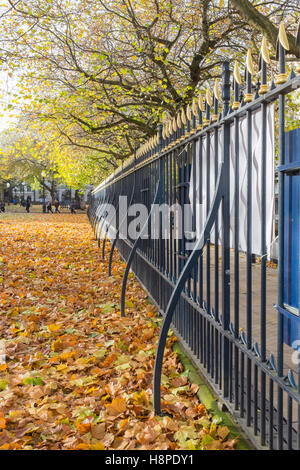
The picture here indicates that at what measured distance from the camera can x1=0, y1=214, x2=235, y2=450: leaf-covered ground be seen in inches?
108

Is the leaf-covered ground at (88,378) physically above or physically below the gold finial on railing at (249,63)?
below

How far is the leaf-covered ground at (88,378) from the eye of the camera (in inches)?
108

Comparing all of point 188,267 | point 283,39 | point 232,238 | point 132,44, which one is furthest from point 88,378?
point 132,44

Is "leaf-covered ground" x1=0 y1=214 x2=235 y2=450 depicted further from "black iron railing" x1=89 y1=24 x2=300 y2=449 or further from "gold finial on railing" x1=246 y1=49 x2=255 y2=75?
"gold finial on railing" x1=246 y1=49 x2=255 y2=75

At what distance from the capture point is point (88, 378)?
11.9 feet

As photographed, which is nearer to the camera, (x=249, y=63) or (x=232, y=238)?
(x=249, y=63)

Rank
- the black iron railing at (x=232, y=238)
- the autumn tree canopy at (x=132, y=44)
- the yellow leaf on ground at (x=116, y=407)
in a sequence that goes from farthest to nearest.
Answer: the autumn tree canopy at (x=132, y=44) < the yellow leaf on ground at (x=116, y=407) < the black iron railing at (x=232, y=238)

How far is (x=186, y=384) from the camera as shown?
3.49m

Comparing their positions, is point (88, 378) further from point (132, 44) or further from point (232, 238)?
point (132, 44)

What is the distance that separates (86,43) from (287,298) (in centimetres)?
1191

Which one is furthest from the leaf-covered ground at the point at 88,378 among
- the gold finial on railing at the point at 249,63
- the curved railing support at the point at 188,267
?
the gold finial on railing at the point at 249,63

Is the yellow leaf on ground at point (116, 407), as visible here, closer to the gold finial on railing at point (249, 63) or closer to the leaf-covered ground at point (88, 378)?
the leaf-covered ground at point (88, 378)

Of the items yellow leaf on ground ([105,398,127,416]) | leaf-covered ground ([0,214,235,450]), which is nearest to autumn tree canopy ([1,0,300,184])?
leaf-covered ground ([0,214,235,450])

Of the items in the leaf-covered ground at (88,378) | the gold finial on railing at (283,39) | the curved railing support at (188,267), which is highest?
the gold finial on railing at (283,39)
